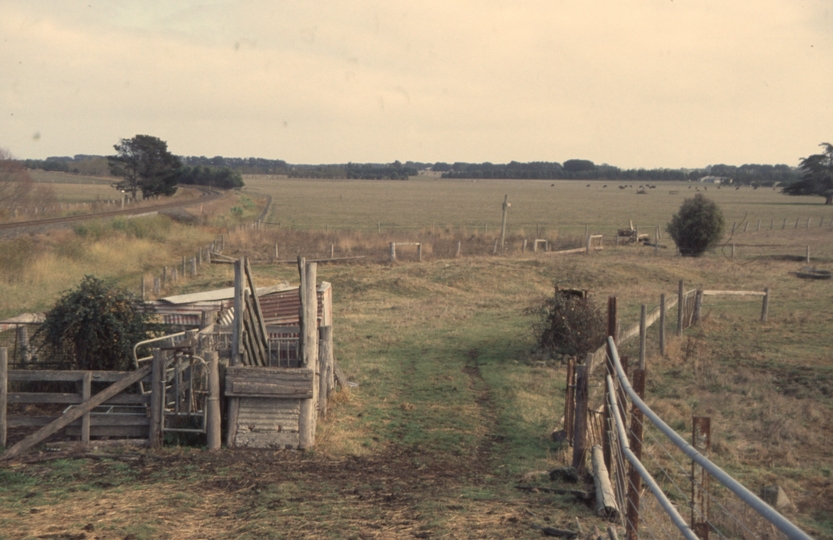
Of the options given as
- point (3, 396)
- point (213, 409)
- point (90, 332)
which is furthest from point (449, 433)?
point (3, 396)

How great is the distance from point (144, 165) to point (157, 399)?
74.3 metres

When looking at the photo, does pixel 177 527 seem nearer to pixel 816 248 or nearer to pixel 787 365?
pixel 787 365

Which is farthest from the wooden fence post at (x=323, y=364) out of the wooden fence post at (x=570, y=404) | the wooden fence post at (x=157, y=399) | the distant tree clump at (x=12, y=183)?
the distant tree clump at (x=12, y=183)

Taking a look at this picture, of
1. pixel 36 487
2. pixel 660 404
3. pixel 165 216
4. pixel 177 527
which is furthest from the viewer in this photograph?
pixel 165 216

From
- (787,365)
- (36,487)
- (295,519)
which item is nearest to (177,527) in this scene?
(295,519)

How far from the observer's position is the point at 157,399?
9.27 metres

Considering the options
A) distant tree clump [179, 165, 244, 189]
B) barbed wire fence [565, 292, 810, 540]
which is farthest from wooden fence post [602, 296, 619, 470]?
→ distant tree clump [179, 165, 244, 189]

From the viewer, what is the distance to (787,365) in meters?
15.9

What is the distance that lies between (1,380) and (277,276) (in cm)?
2175

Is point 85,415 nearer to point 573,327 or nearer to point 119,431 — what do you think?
point 119,431

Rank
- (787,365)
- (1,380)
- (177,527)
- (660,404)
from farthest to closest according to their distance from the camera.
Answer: (787,365) < (660,404) < (1,380) < (177,527)

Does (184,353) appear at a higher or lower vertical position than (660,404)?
higher

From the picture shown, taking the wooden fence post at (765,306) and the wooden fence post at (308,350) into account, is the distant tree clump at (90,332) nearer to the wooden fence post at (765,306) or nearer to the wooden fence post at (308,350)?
the wooden fence post at (308,350)

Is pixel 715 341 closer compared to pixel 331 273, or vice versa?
pixel 715 341
